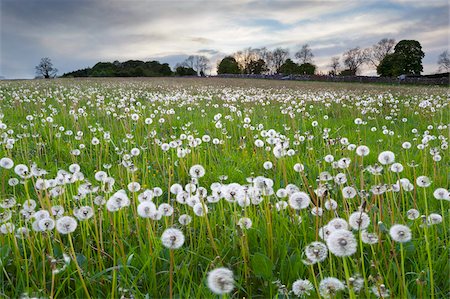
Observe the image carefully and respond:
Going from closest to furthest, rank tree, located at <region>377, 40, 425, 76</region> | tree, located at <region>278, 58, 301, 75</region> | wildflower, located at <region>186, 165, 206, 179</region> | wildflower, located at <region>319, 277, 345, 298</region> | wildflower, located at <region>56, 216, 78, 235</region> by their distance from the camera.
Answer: wildflower, located at <region>319, 277, 345, 298</region> < wildflower, located at <region>56, 216, 78, 235</region> < wildflower, located at <region>186, 165, 206, 179</region> < tree, located at <region>377, 40, 425, 76</region> < tree, located at <region>278, 58, 301, 75</region>

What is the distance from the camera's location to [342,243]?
4.71ft

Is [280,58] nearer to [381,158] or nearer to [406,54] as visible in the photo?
[406,54]

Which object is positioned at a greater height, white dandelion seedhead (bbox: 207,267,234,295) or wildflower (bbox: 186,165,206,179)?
wildflower (bbox: 186,165,206,179)

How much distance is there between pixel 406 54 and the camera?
216ft

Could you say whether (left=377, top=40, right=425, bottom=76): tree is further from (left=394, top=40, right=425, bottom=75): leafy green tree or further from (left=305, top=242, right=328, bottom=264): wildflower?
(left=305, top=242, right=328, bottom=264): wildflower

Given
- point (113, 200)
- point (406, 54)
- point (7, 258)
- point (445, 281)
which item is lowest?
point (445, 281)

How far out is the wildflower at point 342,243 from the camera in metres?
1.42

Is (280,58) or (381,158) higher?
(280,58)

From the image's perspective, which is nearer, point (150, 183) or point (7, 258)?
point (7, 258)

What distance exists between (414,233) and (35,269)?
253 centimetres

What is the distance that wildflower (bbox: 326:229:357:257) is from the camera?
1421 mm

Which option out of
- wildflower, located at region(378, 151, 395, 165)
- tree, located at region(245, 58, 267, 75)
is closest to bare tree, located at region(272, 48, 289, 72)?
tree, located at region(245, 58, 267, 75)

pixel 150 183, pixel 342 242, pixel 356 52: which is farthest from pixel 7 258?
pixel 356 52

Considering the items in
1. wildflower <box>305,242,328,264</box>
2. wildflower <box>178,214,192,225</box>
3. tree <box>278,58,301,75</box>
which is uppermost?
tree <box>278,58,301,75</box>
